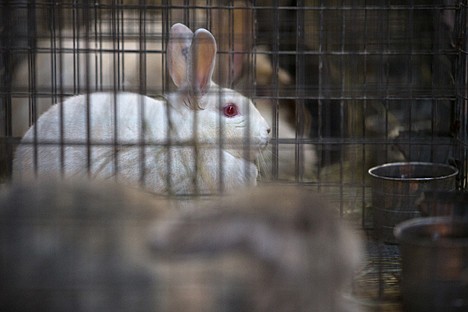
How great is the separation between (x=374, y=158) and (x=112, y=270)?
254 centimetres

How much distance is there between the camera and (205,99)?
11.5 feet

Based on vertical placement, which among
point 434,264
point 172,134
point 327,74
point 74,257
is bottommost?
point 434,264

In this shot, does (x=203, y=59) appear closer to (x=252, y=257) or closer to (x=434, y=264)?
(x=434, y=264)

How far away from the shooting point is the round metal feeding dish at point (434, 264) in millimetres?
2385

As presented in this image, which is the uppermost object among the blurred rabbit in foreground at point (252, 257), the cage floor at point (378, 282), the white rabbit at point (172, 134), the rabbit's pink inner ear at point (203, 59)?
the rabbit's pink inner ear at point (203, 59)

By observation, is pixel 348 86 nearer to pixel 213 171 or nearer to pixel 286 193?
Answer: pixel 213 171

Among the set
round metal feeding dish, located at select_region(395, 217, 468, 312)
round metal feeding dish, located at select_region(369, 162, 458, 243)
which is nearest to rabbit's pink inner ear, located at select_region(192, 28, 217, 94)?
round metal feeding dish, located at select_region(369, 162, 458, 243)

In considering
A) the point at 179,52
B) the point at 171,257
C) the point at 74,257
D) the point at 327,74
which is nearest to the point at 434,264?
the point at 171,257

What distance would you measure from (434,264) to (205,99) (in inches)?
50.4

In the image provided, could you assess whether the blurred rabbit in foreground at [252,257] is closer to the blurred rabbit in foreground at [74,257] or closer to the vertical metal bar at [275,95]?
the blurred rabbit in foreground at [74,257]

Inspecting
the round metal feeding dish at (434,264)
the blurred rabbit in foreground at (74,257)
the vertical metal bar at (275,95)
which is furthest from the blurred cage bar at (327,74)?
the blurred rabbit in foreground at (74,257)

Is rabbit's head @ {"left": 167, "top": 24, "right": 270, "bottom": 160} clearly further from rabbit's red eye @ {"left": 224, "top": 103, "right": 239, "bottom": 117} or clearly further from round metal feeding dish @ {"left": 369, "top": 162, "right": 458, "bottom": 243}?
round metal feeding dish @ {"left": 369, "top": 162, "right": 458, "bottom": 243}

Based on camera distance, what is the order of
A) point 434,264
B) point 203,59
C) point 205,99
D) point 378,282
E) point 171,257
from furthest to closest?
1. point 205,99
2. point 203,59
3. point 378,282
4. point 434,264
5. point 171,257

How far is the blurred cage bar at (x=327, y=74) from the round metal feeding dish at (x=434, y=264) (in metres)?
0.31
